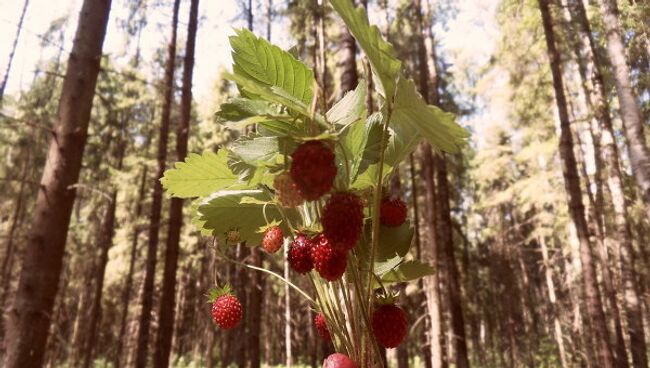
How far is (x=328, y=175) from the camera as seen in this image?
2.18 ft

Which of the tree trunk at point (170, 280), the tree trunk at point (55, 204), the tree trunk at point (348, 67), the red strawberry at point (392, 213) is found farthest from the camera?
the tree trunk at point (170, 280)

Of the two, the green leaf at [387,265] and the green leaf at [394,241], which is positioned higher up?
the green leaf at [394,241]

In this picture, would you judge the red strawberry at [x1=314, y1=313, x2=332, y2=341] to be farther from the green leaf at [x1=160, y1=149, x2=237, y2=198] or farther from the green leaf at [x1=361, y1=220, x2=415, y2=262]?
the green leaf at [x1=160, y1=149, x2=237, y2=198]

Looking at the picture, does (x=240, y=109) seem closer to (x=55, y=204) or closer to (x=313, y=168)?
(x=313, y=168)

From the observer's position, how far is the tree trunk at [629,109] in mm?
5918

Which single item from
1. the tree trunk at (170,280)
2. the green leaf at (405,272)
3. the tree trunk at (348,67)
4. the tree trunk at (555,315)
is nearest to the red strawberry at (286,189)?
the green leaf at (405,272)

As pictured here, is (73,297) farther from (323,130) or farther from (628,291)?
(323,130)

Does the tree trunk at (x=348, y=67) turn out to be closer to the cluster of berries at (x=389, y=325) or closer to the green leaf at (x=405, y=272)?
the green leaf at (x=405, y=272)

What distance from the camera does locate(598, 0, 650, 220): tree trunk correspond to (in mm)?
5918

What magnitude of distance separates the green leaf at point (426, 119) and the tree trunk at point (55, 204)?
383cm

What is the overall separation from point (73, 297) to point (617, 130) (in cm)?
2852

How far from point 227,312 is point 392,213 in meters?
0.43

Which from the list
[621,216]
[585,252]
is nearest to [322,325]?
[585,252]

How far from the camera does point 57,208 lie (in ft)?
12.7
